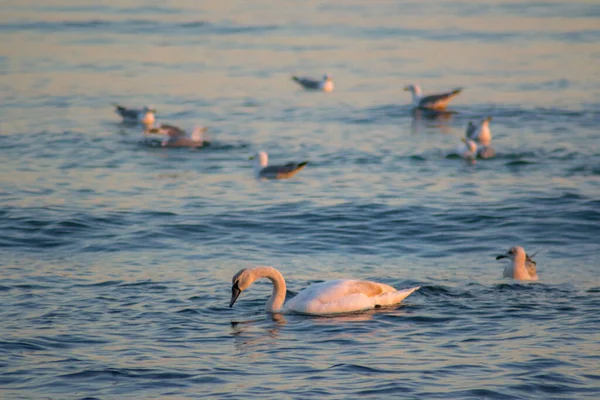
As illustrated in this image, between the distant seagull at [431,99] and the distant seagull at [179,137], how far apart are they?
7.29m

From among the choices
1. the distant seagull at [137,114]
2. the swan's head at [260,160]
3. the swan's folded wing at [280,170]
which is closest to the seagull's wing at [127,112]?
Answer: the distant seagull at [137,114]

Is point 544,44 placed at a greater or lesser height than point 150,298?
greater

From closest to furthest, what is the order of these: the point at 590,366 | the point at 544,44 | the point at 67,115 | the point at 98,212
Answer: the point at 590,366, the point at 98,212, the point at 67,115, the point at 544,44

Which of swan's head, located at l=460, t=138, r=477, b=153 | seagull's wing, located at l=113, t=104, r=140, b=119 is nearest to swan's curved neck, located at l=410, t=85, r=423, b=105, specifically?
swan's head, located at l=460, t=138, r=477, b=153

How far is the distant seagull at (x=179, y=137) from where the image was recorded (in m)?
26.1

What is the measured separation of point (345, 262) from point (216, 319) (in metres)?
3.58

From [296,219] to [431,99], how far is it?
12.7 meters

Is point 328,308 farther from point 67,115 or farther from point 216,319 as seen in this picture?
point 67,115

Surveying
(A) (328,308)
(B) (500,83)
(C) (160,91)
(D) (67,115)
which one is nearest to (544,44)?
(B) (500,83)

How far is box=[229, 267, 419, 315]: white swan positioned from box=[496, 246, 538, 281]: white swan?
1.90 m

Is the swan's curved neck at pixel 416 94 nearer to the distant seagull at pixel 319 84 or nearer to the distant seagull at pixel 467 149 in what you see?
the distant seagull at pixel 319 84

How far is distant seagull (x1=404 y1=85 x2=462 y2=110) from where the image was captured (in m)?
30.9

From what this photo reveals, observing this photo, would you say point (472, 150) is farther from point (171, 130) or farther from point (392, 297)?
point (392, 297)

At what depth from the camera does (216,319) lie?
1341 centimetres
